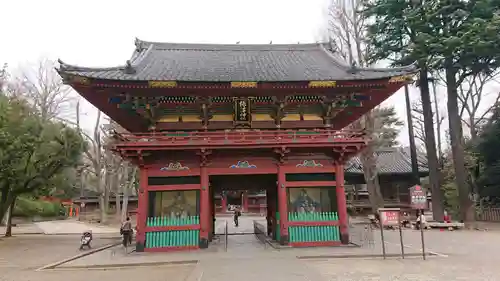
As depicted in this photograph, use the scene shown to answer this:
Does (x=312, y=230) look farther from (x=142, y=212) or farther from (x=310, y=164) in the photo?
(x=142, y=212)

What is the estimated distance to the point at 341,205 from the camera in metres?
14.3

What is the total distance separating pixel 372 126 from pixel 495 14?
10.3 m

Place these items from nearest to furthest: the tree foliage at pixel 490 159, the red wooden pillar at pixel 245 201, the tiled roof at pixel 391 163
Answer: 1. the tree foliage at pixel 490 159
2. the tiled roof at pixel 391 163
3. the red wooden pillar at pixel 245 201

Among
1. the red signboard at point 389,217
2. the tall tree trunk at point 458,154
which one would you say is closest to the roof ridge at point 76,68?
the red signboard at point 389,217

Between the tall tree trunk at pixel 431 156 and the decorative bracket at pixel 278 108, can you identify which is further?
the tall tree trunk at pixel 431 156

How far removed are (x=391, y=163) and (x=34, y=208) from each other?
41.1 metres

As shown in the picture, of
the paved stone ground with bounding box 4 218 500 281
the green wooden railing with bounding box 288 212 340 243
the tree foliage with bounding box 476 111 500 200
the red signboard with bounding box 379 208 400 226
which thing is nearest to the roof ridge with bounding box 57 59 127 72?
the paved stone ground with bounding box 4 218 500 281

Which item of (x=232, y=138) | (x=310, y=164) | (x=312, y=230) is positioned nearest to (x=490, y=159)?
(x=310, y=164)

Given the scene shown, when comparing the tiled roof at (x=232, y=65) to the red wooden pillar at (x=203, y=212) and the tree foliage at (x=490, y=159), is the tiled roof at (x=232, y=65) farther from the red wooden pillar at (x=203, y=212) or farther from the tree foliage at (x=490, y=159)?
the tree foliage at (x=490, y=159)

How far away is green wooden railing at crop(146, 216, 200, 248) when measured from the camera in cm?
1353

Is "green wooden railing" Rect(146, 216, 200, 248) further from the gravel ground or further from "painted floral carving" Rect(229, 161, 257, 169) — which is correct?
"painted floral carving" Rect(229, 161, 257, 169)

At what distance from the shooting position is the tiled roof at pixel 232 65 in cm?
1416

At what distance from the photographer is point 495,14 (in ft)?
70.5

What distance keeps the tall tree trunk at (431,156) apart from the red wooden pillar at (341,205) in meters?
13.6
